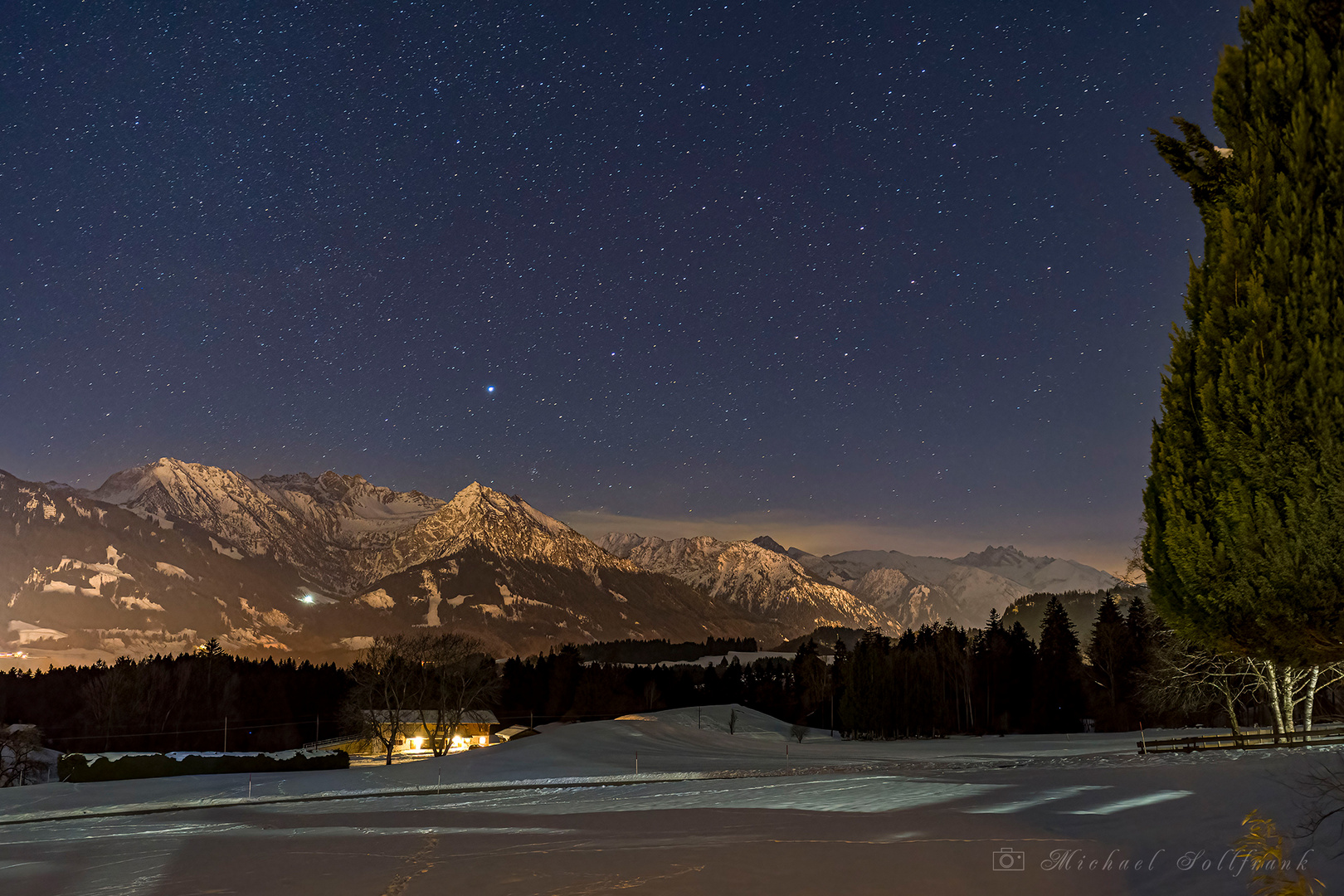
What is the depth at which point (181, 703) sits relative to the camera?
117500mm

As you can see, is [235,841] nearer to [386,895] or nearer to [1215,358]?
[386,895]

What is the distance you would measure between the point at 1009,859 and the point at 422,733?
113581 millimetres

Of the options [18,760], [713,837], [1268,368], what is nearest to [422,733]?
[18,760]

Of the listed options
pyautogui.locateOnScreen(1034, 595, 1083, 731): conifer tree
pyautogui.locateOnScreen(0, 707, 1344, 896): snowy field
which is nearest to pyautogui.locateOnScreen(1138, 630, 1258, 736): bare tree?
pyautogui.locateOnScreen(0, 707, 1344, 896): snowy field

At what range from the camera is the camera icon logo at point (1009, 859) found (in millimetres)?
13047

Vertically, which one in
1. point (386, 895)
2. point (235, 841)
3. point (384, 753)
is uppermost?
point (386, 895)

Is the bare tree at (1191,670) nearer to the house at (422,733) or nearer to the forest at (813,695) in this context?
the forest at (813,695)

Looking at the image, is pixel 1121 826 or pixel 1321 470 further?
pixel 1121 826

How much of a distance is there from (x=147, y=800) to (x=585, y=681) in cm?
10561

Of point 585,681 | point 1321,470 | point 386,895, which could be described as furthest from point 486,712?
point 1321,470

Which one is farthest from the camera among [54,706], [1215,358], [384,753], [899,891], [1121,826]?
[54,706]

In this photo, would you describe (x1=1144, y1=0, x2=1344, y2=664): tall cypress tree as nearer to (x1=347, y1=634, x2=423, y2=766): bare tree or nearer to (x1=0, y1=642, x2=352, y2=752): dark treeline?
(x1=347, y1=634, x2=423, y2=766): bare tree

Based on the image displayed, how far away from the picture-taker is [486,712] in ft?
412

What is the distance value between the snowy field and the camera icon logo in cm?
7
